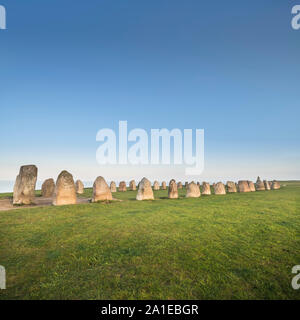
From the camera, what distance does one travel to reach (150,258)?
5.34m

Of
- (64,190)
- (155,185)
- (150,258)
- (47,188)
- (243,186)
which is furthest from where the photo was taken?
(155,185)

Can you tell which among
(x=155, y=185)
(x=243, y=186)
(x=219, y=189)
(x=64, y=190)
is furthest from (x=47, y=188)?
(x=243, y=186)

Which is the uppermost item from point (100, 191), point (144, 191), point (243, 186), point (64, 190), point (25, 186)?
point (25, 186)

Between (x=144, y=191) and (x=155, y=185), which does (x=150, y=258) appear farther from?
Result: (x=155, y=185)

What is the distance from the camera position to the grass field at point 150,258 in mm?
4012

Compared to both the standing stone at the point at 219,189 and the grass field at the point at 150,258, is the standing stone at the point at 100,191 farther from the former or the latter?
the standing stone at the point at 219,189

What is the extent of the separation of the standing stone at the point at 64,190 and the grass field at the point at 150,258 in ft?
15.8

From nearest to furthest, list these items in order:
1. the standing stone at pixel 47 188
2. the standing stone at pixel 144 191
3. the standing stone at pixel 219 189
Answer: the standing stone at pixel 144 191, the standing stone at pixel 47 188, the standing stone at pixel 219 189

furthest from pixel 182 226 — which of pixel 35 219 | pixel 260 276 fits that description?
pixel 35 219

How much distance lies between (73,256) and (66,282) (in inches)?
56.6

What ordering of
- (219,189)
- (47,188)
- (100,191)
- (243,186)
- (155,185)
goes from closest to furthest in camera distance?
(100,191) < (47,188) < (219,189) < (243,186) < (155,185)

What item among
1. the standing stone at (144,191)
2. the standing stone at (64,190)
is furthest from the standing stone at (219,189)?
the standing stone at (64,190)

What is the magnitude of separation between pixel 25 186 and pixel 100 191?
5.91 m

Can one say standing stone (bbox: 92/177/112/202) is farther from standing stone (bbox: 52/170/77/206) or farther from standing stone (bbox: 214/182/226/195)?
standing stone (bbox: 214/182/226/195)
